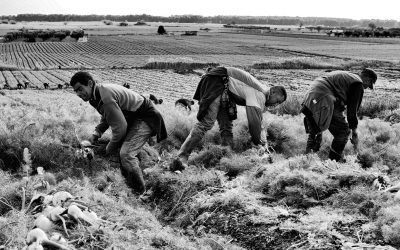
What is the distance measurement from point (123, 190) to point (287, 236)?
219 centimetres

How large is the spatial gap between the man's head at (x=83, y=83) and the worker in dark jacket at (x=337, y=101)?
2.98 m

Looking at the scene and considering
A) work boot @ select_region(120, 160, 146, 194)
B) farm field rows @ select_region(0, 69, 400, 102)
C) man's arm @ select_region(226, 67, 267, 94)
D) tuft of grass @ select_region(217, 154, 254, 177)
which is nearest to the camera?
work boot @ select_region(120, 160, 146, 194)

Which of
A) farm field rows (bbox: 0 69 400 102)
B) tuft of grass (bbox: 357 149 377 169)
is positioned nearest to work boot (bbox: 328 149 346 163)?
tuft of grass (bbox: 357 149 377 169)

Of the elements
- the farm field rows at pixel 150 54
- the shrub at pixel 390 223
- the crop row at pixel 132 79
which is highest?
the shrub at pixel 390 223

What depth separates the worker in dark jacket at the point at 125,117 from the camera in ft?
17.1

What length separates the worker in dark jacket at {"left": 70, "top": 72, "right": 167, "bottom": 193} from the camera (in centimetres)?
522

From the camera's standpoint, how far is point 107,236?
12.2ft

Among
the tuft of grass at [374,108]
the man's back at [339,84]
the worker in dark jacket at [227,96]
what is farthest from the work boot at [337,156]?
the tuft of grass at [374,108]

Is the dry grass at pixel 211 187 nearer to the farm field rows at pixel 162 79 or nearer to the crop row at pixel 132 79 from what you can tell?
the farm field rows at pixel 162 79

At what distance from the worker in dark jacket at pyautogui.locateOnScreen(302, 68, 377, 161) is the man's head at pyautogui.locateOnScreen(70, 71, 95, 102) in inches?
117

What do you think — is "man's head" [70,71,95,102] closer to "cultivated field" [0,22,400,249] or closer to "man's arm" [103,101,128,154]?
"man's arm" [103,101,128,154]

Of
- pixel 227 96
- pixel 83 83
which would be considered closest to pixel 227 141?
pixel 227 96

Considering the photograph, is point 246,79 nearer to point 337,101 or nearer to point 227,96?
point 227,96

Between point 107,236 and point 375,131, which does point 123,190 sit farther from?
point 375,131
